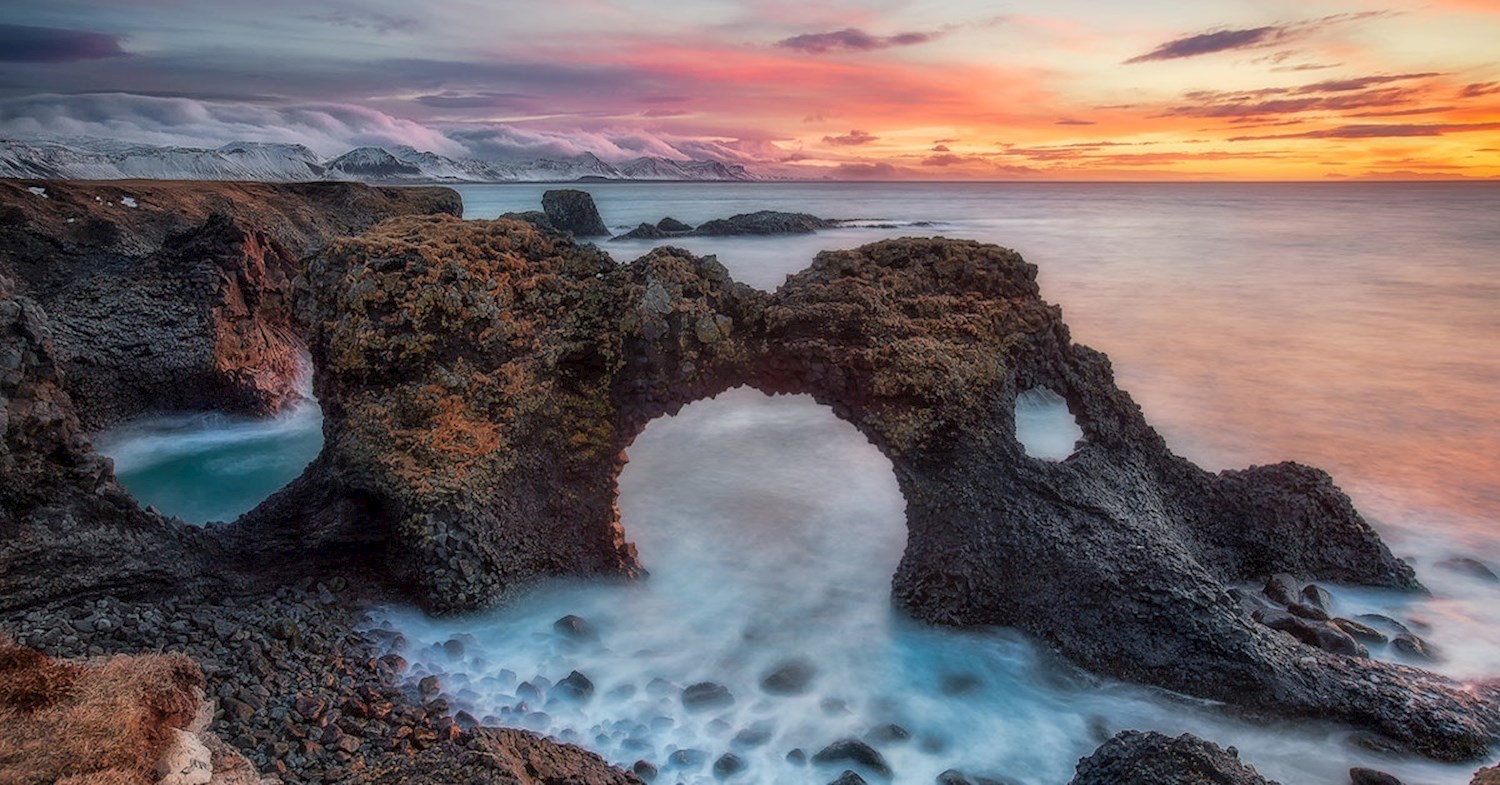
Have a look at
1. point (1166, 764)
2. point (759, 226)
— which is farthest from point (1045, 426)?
point (759, 226)

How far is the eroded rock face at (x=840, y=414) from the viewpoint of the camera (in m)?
7.81

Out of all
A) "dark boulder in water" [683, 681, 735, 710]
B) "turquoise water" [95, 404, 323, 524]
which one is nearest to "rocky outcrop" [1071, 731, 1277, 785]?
"dark boulder in water" [683, 681, 735, 710]

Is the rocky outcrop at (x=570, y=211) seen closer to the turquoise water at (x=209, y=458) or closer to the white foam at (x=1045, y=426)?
the turquoise water at (x=209, y=458)

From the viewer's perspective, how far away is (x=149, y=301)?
1448cm

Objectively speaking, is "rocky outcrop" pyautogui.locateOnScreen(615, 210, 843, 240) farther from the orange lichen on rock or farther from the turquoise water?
the orange lichen on rock

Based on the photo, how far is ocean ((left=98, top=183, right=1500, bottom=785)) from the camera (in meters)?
7.04

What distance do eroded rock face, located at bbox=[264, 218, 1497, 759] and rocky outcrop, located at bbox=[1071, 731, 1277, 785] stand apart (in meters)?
1.97

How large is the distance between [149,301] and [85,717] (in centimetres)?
1213

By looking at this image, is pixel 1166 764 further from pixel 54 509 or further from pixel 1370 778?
pixel 54 509

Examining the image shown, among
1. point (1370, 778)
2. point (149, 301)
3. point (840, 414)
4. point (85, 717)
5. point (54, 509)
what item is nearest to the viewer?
point (85, 717)

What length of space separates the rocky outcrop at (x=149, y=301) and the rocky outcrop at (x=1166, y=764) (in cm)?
1298

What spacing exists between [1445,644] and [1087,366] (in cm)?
421

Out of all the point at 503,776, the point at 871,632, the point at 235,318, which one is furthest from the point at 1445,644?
the point at 235,318

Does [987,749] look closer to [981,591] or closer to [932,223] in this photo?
[981,591]
